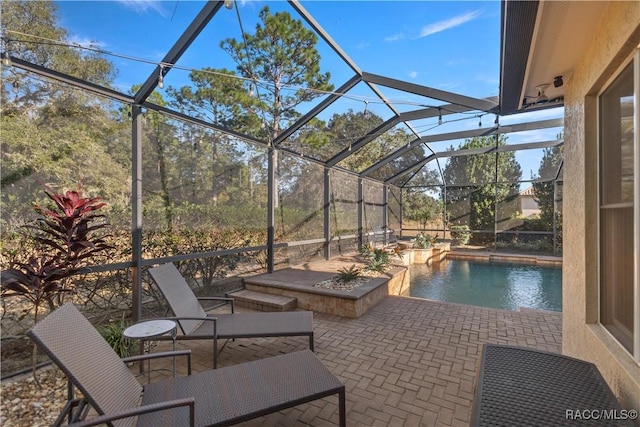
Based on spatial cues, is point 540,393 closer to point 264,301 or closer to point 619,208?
point 619,208

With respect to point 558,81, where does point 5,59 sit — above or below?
above

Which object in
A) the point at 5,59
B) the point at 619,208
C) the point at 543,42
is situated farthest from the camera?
the point at 5,59

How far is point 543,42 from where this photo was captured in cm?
237

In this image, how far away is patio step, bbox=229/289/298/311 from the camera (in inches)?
203

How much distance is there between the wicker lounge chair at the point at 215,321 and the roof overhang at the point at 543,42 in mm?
3262

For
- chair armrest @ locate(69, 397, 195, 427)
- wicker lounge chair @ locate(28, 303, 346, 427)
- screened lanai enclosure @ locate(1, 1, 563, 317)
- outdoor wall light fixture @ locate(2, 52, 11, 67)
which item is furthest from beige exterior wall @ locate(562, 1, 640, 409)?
outdoor wall light fixture @ locate(2, 52, 11, 67)

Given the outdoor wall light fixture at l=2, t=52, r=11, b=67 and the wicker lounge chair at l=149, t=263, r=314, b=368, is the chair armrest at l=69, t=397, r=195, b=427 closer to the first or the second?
the wicker lounge chair at l=149, t=263, r=314, b=368

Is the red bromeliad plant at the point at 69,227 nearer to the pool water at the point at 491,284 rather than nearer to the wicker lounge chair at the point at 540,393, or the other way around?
the wicker lounge chair at the point at 540,393

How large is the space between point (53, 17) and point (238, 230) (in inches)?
153

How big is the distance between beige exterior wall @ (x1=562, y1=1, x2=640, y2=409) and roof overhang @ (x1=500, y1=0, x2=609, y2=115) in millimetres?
90

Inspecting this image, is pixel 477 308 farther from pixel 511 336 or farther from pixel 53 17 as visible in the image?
pixel 53 17

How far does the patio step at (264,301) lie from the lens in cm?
514

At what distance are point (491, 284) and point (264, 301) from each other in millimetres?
6547

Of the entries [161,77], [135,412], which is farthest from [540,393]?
[161,77]
